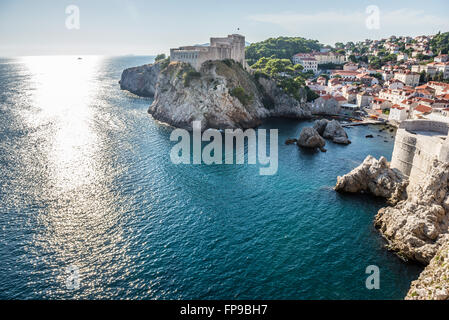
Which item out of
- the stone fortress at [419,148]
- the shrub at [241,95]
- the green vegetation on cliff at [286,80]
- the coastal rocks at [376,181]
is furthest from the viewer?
the green vegetation on cliff at [286,80]

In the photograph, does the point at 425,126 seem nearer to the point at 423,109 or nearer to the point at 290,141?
the point at 290,141

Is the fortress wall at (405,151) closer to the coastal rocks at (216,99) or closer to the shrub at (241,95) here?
the coastal rocks at (216,99)

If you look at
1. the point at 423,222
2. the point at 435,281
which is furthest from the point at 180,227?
the point at 423,222

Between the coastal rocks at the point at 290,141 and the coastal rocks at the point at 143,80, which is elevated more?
the coastal rocks at the point at 143,80

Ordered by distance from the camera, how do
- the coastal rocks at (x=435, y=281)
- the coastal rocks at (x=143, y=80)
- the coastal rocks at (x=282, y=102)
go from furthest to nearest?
1. the coastal rocks at (x=143, y=80)
2. the coastal rocks at (x=282, y=102)
3. the coastal rocks at (x=435, y=281)

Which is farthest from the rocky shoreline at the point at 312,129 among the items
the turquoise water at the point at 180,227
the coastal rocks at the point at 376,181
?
the turquoise water at the point at 180,227

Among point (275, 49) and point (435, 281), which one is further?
point (275, 49)
